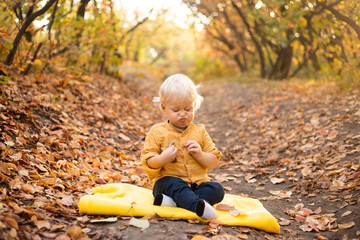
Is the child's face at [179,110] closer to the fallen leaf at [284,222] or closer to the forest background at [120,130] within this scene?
the forest background at [120,130]

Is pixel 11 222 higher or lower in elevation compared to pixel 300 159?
lower

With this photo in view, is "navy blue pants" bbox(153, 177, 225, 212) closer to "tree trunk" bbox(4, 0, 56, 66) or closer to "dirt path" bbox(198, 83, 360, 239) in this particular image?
"dirt path" bbox(198, 83, 360, 239)

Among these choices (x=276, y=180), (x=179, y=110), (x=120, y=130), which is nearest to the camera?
(x=179, y=110)

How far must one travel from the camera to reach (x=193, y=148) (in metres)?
2.72

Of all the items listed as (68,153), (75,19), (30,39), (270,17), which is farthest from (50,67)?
(270,17)

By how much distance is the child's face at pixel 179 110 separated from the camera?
107 inches

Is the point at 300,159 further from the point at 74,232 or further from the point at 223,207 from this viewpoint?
the point at 74,232

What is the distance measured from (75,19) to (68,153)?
12.5 ft

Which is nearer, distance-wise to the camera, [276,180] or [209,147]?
[209,147]

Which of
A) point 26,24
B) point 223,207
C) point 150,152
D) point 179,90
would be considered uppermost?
point 26,24

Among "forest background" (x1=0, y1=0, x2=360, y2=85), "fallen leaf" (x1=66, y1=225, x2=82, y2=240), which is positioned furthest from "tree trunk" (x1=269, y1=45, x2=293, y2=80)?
"fallen leaf" (x1=66, y1=225, x2=82, y2=240)

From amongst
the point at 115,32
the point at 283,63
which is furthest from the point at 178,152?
the point at 283,63

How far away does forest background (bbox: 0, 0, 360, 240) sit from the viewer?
259 cm

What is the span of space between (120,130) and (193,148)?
10.1 ft
